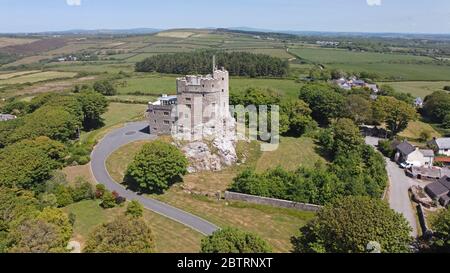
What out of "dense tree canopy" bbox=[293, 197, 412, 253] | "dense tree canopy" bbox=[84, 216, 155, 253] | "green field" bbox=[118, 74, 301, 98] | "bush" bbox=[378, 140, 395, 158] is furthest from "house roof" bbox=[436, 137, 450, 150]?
"dense tree canopy" bbox=[84, 216, 155, 253]

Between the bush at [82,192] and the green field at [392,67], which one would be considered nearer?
the bush at [82,192]

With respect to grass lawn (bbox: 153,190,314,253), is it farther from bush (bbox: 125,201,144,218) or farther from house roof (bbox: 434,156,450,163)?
house roof (bbox: 434,156,450,163)

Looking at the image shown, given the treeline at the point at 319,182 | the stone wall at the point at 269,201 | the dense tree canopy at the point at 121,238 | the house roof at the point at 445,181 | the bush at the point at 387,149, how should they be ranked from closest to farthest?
the dense tree canopy at the point at 121,238 → the stone wall at the point at 269,201 → the treeline at the point at 319,182 → the house roof at the point at 445,181 → the bush at the point at 387,149

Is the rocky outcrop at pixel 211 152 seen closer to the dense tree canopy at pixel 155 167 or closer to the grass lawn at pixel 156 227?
the dense tree canopy at pixel 155 167

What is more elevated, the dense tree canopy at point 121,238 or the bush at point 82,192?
the dense tree canopy at point 121,238

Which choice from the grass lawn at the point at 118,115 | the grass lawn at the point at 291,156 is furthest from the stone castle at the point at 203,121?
the grass lawn at the point at 118,115

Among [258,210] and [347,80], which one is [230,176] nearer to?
[258,210]
